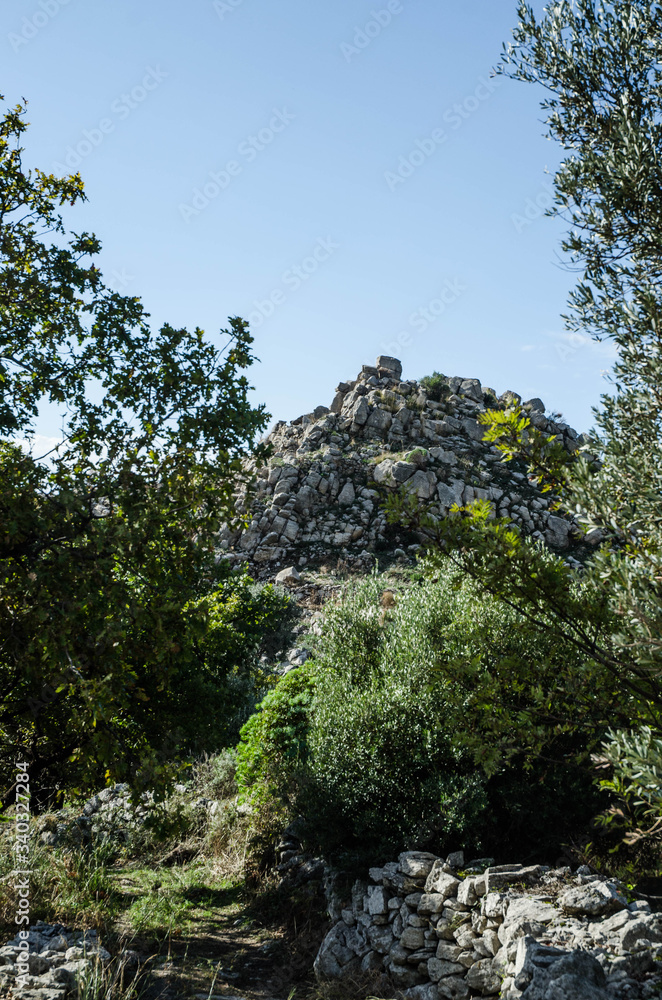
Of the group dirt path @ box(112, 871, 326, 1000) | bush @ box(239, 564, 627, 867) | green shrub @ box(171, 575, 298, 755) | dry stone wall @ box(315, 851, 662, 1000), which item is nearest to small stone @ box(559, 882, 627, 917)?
dry stone wall @ box(315, 851, 662, 1000)

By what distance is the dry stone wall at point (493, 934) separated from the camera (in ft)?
16.1

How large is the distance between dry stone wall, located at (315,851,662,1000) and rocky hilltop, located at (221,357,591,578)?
64.5 ft

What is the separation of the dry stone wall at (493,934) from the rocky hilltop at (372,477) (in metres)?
19.7

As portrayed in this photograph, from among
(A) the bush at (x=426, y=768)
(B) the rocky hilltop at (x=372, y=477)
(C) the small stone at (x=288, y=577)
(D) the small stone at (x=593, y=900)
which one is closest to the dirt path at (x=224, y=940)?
(A) the bush at (x=426, y=768)

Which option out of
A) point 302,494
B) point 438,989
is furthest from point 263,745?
point 302,494

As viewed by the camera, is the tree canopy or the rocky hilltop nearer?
the tree canopy

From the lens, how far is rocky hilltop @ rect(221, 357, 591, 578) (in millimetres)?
30031

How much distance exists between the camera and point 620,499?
377 cm

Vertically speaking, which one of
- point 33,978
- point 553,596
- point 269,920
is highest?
point 553,596

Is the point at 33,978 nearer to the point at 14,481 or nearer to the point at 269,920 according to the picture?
the point at 14,481

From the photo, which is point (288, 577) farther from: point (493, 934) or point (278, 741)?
point (493, 934)

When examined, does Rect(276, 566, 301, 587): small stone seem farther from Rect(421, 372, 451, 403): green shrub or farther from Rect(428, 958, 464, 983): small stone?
Rect(428, 958, 464, 983): small stone

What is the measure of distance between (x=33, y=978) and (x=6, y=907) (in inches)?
80.0

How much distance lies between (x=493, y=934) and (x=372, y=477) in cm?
2478
